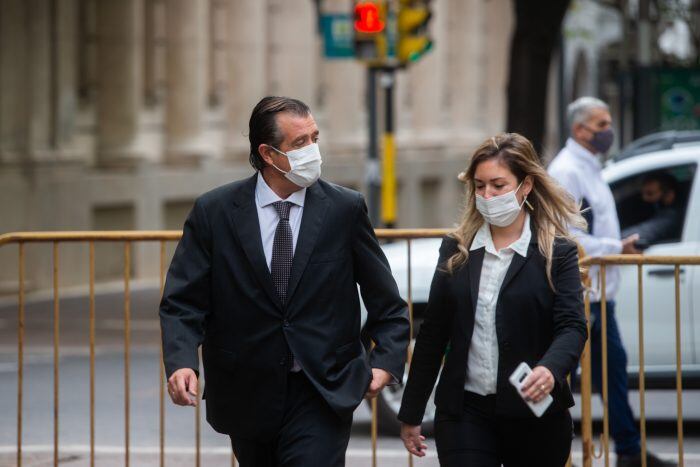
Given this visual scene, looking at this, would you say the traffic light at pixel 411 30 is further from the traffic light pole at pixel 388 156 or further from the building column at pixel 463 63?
the building column at pixel 463 63

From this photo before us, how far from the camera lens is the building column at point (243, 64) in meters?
25.1

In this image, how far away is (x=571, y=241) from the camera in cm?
523

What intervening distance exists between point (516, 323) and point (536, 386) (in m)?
0.29

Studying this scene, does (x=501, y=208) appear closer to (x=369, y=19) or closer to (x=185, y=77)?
(x=369, y=19)

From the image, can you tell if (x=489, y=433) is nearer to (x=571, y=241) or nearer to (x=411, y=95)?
(x=571, y=241)

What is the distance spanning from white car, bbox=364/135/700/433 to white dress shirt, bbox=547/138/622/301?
1192 millimetres

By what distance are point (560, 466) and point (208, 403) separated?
1147 millimetres

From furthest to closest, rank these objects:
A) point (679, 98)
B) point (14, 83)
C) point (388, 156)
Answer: point (679, 98) < point (14, 83) < point (388, 156)

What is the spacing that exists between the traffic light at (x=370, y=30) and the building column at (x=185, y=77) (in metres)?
6.48

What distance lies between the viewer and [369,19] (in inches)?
679

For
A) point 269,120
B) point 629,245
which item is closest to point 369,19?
point 629,245

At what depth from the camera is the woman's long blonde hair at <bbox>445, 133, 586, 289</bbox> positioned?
17.0ft

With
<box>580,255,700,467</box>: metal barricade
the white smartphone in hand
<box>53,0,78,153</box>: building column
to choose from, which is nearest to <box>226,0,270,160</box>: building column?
<box>53,0,78,153</box>: building column

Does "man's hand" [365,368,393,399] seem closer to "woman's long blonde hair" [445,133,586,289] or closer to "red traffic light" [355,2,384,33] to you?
"woman's long blonde hair" [445,133,586,289]
